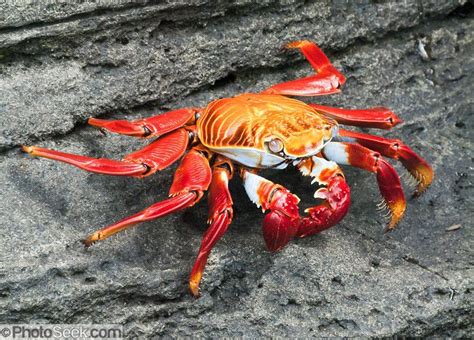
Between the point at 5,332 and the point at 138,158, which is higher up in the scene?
the point at 138,158

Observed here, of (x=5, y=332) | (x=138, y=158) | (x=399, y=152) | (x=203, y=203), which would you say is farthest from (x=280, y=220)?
(x=5, y=332)

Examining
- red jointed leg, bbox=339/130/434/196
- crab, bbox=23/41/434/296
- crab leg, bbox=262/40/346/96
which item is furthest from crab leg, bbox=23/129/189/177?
red jointed leg, bbox=339/130/434/196

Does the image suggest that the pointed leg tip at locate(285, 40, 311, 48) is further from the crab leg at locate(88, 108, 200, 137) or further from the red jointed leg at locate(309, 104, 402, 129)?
the crab leg at locate(88, 108, 200, 137)

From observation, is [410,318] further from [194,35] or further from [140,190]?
[194,35]

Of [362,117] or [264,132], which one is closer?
[264,132]

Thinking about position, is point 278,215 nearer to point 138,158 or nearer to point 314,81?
point 138,158

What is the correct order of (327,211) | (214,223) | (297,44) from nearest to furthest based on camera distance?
(214,223)
(327,211)
(297,44)
